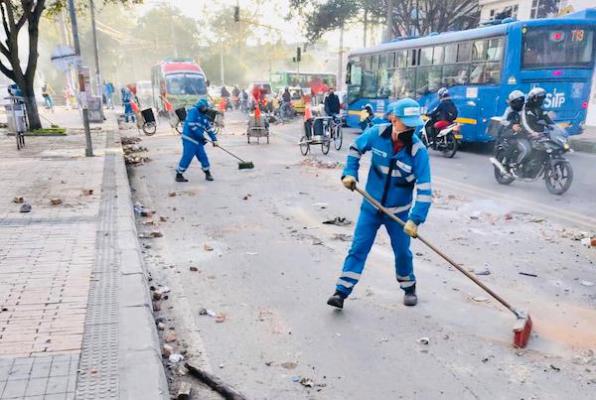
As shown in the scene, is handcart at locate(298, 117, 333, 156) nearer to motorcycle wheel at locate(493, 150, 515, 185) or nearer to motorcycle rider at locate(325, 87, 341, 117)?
motorcycle rider at locate(325, 87, 341, 117)

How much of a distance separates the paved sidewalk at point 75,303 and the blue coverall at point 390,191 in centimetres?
173

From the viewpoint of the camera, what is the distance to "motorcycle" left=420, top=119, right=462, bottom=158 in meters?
12.7

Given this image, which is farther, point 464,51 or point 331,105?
point 331,105

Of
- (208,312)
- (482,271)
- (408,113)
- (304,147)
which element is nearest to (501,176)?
(482,271)

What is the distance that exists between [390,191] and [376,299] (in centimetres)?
101

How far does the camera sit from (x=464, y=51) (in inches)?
Result: 535

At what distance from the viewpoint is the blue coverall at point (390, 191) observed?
13.1 ft

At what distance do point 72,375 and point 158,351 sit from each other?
531 mm

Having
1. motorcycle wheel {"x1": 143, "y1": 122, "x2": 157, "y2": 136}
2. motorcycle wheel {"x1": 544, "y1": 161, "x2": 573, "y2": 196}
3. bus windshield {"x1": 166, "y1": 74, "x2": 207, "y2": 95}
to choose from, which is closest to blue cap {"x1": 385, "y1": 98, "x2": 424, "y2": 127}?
motorcycle wheel {"x1": 544, "y1": 161, "x2": 573, "y2": 196}

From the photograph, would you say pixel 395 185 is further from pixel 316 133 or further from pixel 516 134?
pixel 316 133

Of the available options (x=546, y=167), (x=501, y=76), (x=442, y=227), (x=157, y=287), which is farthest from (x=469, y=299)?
(x=501, y=76)

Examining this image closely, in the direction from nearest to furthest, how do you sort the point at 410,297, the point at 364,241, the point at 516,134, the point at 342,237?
the point at 364,241
the point at 410,297
the point at 342,237
the point at 516,134

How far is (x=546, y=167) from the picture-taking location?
8.70m

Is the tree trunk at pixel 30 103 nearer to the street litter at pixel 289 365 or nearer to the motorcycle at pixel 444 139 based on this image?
the motorcycle at pixel 444 139
